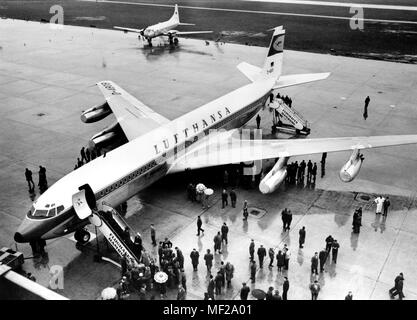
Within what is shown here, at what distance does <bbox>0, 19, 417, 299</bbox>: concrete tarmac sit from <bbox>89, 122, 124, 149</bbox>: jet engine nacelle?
2534 mm

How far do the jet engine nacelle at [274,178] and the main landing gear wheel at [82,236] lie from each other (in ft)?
33.1

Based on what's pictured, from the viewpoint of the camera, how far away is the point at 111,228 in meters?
20.8

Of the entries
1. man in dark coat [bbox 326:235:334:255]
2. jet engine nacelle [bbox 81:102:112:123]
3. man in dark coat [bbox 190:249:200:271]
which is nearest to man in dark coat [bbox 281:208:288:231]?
man in dark coat [bbox 326:235:334:255]

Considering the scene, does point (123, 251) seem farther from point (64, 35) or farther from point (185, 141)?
point (64, 35)

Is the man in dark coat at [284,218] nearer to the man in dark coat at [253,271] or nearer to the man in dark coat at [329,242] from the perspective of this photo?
the man in dark coat at [329,242]

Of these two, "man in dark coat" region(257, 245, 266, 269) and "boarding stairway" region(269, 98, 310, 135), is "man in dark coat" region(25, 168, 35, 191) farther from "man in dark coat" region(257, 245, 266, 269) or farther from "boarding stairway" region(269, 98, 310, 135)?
"boarding stairway" region(269, 98, 310, 135)

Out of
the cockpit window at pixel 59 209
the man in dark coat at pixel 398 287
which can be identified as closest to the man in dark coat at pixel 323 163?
the man in dark coat at pixel 398 287

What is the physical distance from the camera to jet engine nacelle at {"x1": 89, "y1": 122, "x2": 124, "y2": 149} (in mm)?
31656

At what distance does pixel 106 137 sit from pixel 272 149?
12.6 metres

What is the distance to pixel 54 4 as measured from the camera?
121m

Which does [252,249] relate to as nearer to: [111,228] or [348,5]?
[111,228]

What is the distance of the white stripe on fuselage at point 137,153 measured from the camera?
21.3 m
